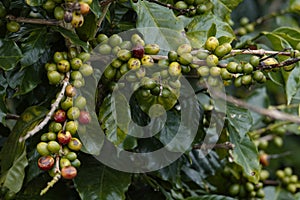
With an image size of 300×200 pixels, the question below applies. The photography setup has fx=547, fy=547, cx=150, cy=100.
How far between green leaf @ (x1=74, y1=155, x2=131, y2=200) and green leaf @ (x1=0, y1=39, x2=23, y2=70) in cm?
27

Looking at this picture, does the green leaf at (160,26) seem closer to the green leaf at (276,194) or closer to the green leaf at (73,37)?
the green leaf at (73,37)

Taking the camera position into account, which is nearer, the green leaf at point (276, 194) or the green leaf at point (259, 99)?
the green leaf at point (276, 194)

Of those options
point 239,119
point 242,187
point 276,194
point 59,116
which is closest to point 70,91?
point 59,116

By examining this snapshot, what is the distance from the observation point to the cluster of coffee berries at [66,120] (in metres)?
0.90

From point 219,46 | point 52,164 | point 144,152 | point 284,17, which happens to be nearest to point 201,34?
point 219,46

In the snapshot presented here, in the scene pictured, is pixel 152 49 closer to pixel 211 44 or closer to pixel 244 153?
pixel 211 44

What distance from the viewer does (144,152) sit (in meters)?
1.16

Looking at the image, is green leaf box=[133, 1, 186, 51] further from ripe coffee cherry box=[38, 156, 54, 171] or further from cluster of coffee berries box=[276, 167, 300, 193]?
cluster of coffee berries box=[276, 167, 300, 193]

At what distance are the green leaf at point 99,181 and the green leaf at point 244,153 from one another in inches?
9.3

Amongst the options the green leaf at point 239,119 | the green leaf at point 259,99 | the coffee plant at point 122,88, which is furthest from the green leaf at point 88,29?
the green leaf at point 259,99

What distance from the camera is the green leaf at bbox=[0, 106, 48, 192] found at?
39.7 inches

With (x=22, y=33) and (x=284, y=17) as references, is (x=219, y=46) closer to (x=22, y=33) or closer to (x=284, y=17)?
(x=22, y=33)

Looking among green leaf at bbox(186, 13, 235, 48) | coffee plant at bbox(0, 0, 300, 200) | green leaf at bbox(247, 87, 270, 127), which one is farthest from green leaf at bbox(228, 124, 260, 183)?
green leaf at bbox(247, 87, 270, 127)

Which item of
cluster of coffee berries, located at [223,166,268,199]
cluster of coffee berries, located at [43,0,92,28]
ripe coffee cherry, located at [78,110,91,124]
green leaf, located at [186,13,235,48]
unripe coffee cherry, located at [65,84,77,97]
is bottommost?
cluster of coffee berries, located at [223,166,268,199]
